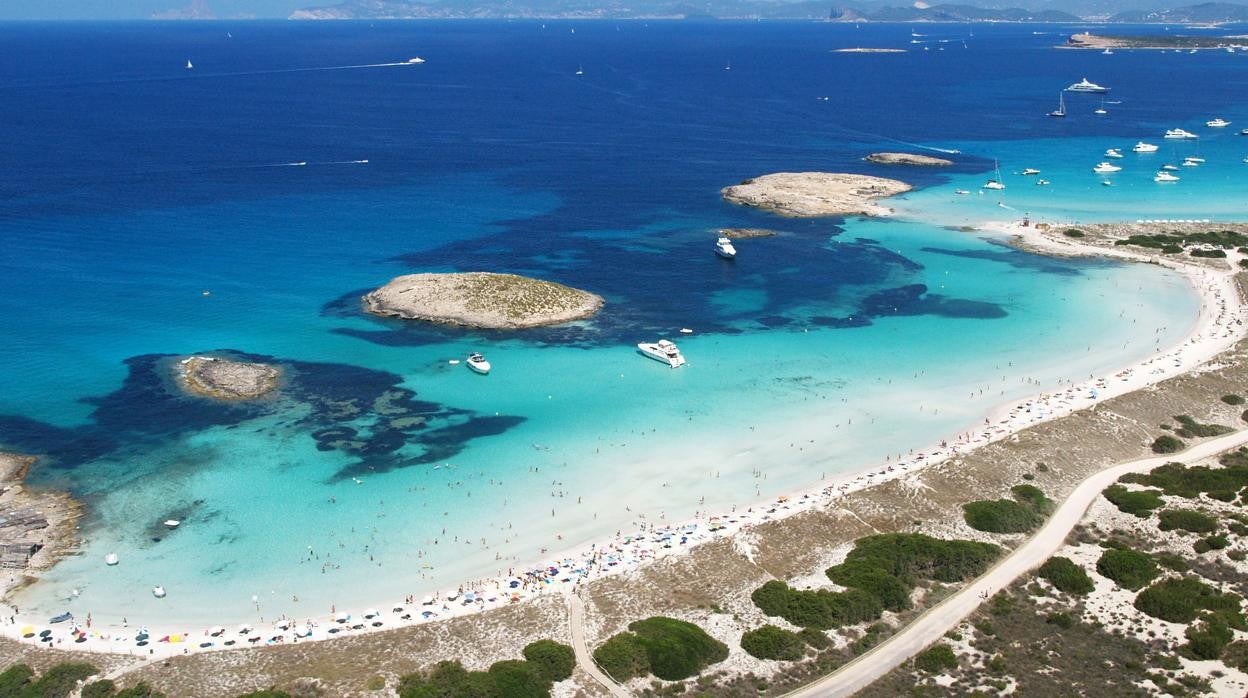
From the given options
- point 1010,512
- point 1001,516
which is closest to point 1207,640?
point 1001,516

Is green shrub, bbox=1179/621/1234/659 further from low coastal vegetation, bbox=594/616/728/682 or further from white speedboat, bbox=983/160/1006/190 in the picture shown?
white speedboat, bbox=983/160/1006/190

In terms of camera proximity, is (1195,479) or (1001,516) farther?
(1195,479)

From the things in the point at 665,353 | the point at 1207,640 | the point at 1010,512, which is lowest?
the point at 1207,640

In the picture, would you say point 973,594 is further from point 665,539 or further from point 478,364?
point 478,364

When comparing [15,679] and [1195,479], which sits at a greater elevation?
[1195,479]

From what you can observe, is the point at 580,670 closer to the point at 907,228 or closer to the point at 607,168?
the point at 907,228

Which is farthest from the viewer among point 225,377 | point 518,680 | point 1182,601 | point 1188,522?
point 225,377

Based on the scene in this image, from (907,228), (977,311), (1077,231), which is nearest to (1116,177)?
(1077,231)
